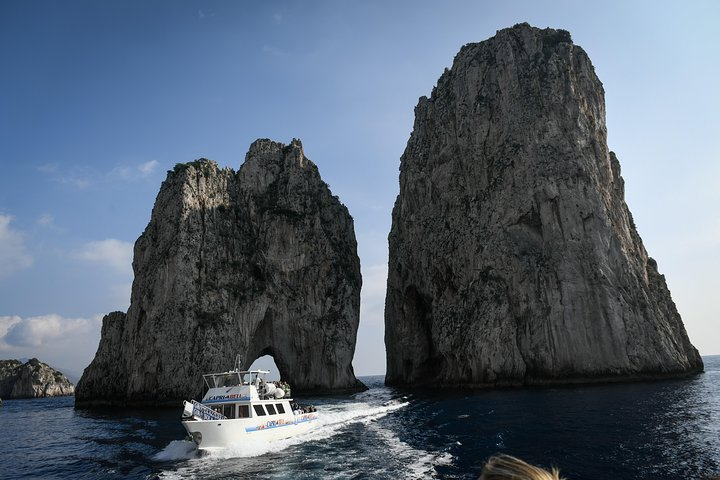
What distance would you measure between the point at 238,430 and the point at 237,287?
4219cm

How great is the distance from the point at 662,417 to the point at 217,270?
5434cm

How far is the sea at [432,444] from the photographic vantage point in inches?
822

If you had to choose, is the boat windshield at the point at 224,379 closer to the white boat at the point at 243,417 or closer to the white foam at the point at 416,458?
the white boat at the point at 243,417

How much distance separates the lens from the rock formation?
117m

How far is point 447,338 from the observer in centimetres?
6688

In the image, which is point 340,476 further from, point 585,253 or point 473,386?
point 585,253

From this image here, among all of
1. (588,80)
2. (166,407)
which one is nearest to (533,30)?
(588,80)

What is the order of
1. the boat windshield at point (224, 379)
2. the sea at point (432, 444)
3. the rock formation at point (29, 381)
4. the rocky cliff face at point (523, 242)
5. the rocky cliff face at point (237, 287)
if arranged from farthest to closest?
1. the rock formation at point (29, 381)
2. the rocky cliff face at point (237, 287)
3. the rocky cliff face at point (523, 242)
4. the boat windshield at point (224, 379)
5. the sea at point (432, 444)

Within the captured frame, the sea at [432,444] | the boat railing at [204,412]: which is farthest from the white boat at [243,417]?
the sea at [432,444]

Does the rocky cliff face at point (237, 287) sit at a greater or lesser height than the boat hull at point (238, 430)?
greater

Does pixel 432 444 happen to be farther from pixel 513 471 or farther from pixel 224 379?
pixel 224 379

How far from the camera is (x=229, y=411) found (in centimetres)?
2878

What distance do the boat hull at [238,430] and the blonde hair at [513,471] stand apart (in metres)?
26.5

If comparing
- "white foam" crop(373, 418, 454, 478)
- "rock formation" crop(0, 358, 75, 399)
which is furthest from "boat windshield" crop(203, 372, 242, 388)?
"rock formation" crop(0, 358, 75, 399)
